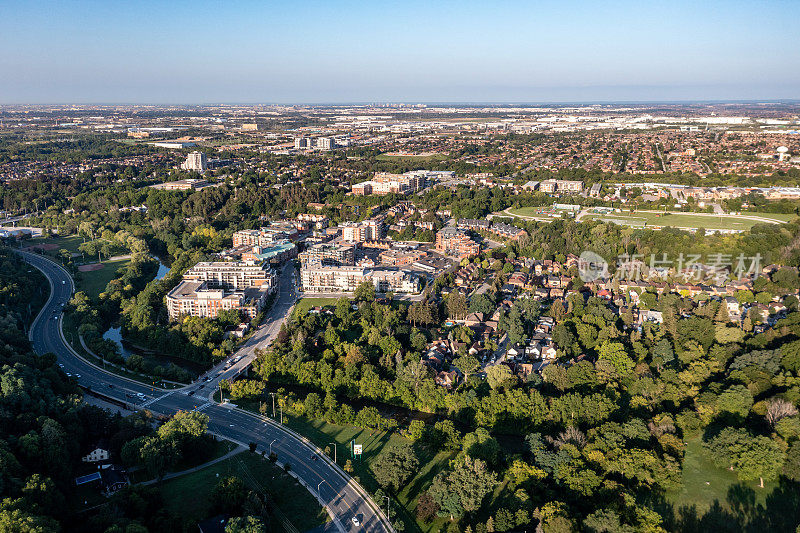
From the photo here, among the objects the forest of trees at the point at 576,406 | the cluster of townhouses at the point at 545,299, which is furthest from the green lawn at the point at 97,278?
the cluster of townhouses at the point at 545,299

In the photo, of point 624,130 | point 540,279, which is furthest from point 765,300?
point 624,130

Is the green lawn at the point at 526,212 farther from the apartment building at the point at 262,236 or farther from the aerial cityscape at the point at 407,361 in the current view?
the apartment building at the point at 262,236

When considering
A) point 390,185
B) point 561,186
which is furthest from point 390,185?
point 561,186

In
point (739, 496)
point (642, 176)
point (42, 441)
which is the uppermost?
point (642, 176)

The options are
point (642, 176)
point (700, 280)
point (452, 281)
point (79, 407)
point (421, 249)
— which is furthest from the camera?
point (642, 176)

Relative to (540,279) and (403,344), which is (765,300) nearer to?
(540,279)

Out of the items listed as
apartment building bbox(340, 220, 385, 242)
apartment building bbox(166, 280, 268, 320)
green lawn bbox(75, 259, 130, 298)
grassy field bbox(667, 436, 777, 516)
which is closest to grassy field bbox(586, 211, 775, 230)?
apartment building bbox(340, 220, 385, 242)

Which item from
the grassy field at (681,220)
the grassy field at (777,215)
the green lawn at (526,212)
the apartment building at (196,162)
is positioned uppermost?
the apartment building at (196,162)

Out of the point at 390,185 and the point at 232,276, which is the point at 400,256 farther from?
the point at 390,185
